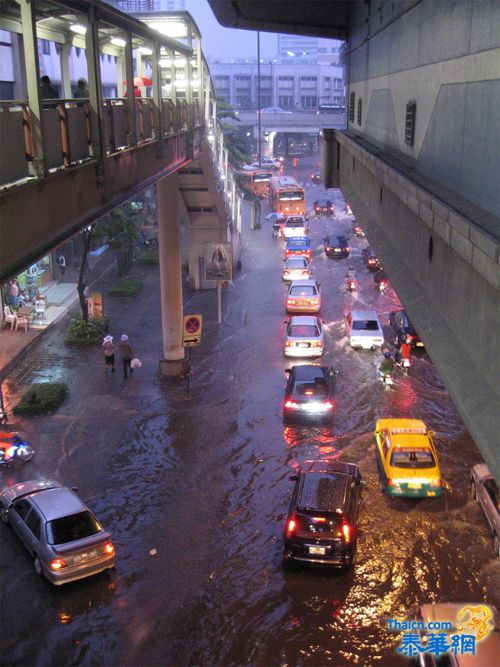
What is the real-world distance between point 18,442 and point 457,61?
13.9 meters

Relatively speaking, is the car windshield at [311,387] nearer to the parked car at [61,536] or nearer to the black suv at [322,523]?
the black suv at [322,523]

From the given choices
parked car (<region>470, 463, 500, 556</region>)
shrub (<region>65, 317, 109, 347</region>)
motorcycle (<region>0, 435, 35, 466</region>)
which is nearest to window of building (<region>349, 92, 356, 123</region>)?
parked car (<region>470, 463, 500, 556</region>)

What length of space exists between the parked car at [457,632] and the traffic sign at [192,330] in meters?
12.3

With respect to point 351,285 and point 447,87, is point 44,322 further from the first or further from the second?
point 447,87

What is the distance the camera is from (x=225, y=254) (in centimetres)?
2742

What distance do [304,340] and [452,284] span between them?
59.2 feet

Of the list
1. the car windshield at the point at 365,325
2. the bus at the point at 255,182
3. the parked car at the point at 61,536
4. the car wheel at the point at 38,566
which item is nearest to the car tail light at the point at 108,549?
the parked car at the point at 61,536

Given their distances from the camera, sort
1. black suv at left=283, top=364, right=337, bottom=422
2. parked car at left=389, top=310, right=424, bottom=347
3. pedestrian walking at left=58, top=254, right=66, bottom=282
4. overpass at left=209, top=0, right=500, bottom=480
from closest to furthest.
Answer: overpass at left=209, top=0, right=500, bottom=480 → black suv at left=283, top=364, right=337, bottom=422 → parked car at left=389, top=310, right=424, bottom=347 → pedestrian walking at left=58, top=254, right=66, bottom=282

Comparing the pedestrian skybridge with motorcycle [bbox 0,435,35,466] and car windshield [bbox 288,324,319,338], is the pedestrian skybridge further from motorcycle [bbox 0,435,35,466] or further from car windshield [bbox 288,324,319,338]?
car windshield [bbox 288,324,319,338]

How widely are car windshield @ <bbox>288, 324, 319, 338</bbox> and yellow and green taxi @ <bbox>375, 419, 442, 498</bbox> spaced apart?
9828 mm

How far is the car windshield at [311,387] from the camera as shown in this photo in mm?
20391

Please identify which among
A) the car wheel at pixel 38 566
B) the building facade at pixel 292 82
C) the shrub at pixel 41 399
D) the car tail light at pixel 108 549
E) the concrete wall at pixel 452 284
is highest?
the building facade at pixel 292 82

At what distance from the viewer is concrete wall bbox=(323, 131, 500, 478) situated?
5.94 meters

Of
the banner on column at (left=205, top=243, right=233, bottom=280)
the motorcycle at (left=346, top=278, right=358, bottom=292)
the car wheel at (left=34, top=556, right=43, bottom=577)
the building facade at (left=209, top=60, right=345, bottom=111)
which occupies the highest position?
the building facade at (left=209, top=60, right=345, bottom=111)
